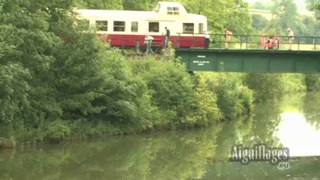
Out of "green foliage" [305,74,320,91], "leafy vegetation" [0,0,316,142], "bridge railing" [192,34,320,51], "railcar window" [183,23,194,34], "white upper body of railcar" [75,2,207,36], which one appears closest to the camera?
"leafy vegetation" [0,0,316,142]

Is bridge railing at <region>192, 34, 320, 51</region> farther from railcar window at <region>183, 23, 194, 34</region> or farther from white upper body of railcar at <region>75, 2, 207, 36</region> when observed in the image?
white upper body of railcar at <region>75, 2, 207, 36</region>

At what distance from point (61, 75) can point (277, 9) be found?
152 m

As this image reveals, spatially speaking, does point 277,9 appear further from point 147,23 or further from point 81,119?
point 81,119

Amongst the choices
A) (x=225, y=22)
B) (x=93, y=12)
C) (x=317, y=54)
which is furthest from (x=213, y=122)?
(x=225, y=22)

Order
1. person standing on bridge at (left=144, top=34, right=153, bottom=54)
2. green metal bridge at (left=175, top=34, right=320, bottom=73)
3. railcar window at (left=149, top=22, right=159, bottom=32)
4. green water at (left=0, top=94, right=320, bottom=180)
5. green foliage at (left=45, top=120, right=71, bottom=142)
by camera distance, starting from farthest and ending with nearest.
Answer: railcar window at (left=149, top=22, right=159, bottom=32) < person standing on bridge at (left=144, top=34, right=153, bottom=54) < green metal bridge at (left=175, top=34, right=320, bottom=73) < green foliage at (left=45, top=120, right=71, bottom=142) < green water at (left=0, top=94, right=320, bottom=180)

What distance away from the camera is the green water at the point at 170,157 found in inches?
965

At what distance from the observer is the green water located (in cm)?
2450

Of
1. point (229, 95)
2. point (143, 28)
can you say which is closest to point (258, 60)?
point (229, 95)

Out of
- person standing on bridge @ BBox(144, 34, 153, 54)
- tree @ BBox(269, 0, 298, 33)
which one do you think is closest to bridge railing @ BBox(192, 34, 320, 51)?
person standing on bridge @ BBox(144, 34, 153, 54)

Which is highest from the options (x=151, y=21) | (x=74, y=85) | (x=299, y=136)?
(x=151, y=21)

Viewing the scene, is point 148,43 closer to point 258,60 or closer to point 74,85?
point 258,60

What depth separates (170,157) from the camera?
29.5 m

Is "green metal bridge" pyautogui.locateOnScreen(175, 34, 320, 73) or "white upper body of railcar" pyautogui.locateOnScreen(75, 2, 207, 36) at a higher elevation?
"white upper body of railcar" pyautogui.locateOnScreen(75, 2, 207, 36)

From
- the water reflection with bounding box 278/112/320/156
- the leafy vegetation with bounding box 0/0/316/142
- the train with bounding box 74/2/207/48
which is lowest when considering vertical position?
the water reflection with bounding box 278/112/320/156
